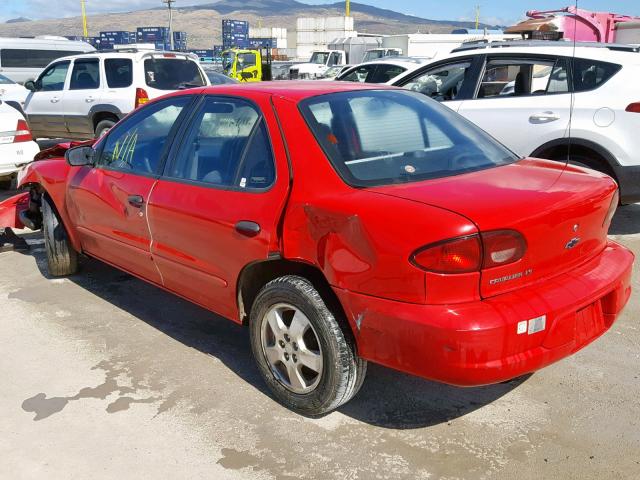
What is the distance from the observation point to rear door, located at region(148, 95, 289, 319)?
3.15 metres

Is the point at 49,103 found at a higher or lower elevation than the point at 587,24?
lower

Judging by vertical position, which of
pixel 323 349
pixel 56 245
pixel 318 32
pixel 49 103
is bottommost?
pixel 56 245

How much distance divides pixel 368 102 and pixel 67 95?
9348 millimetres

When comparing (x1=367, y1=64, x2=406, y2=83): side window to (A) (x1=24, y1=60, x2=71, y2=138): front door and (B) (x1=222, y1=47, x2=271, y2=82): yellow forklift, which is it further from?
(B) (x1=222, y1=47, x2=271, y2=82): yellow forklift

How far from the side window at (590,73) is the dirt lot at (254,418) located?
2.59m

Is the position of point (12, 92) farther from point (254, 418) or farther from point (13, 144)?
point (254, 418)

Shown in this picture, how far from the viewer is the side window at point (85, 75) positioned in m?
11.0

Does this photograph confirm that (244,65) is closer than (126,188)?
No

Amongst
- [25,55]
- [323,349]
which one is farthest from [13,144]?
[25,55]

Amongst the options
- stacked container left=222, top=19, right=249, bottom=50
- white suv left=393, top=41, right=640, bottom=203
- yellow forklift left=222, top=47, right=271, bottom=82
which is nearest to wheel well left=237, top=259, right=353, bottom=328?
white suv left=393, top=41, right=640, bottom=203

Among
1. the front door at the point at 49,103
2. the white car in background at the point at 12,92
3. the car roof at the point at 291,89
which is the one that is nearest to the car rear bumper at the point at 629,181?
the car roof at the point at 291,89

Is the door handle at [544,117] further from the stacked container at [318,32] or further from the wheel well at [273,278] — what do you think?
the stacked container at [318,32]

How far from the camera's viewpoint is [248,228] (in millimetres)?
3152

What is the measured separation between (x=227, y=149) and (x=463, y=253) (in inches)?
60.8
